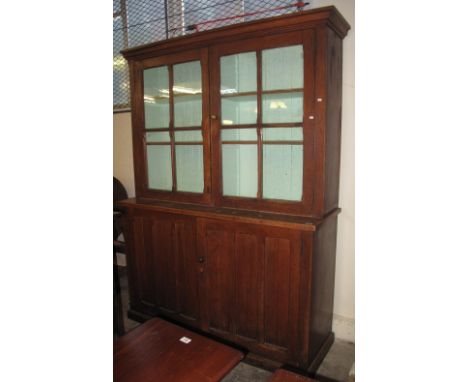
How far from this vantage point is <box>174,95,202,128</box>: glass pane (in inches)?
87.7

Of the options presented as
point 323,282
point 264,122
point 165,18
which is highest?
point 165,18

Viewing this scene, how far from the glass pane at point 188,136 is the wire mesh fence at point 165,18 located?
794mm

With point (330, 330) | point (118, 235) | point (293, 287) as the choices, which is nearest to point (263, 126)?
point (293, 287)

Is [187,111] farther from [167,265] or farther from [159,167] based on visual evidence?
[167,265]

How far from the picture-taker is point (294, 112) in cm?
187

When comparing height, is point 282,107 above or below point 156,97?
below

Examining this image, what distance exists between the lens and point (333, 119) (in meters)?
1.90

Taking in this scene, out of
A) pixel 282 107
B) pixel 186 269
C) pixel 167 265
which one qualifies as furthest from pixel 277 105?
pixel 167 265

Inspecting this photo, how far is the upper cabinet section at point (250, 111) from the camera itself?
1.78 metres

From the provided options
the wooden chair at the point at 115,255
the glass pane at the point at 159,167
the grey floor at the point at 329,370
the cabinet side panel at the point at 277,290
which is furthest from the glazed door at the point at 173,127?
the grey floor at the point at 329,370

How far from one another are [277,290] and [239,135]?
1.02 meters
